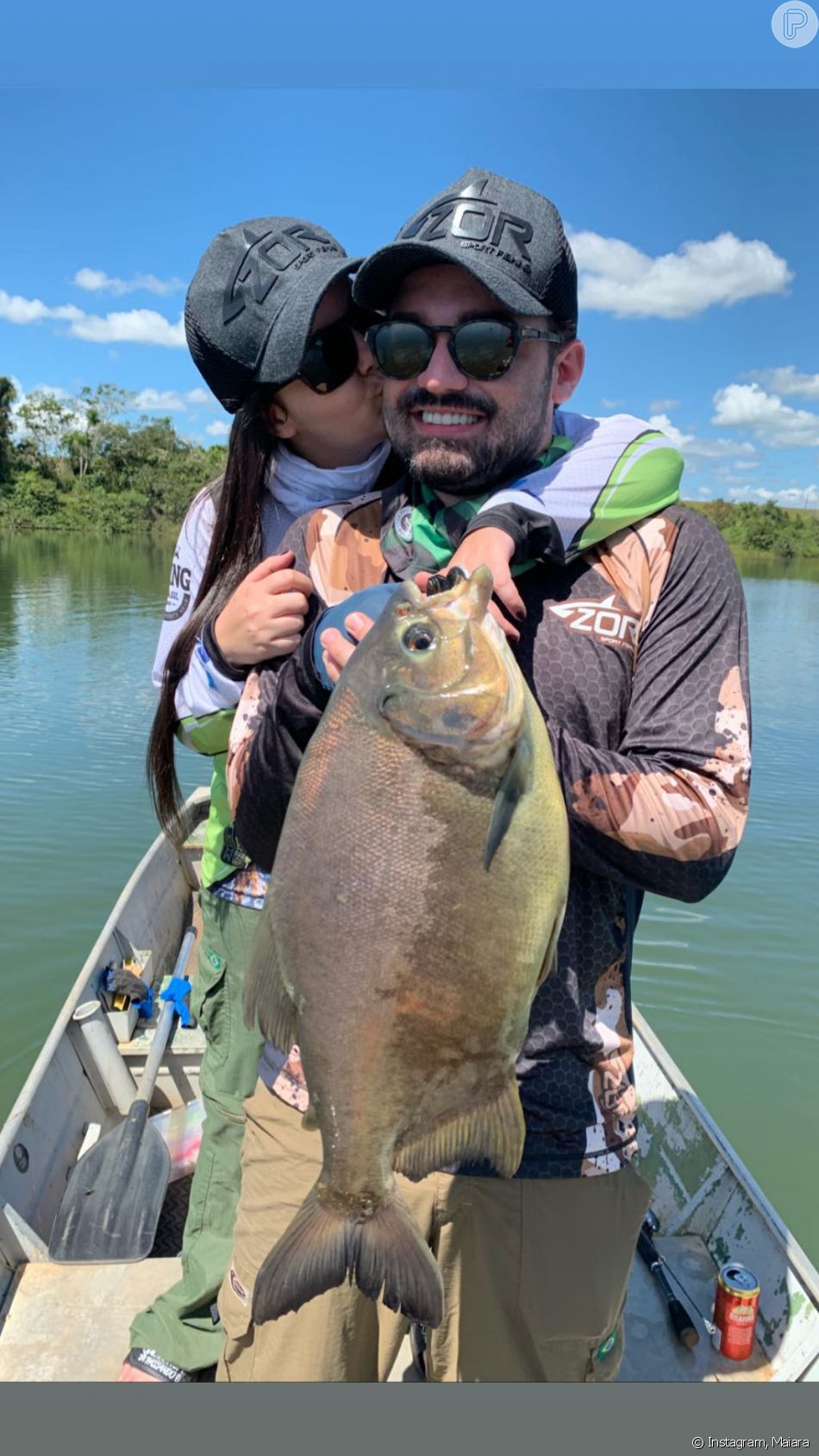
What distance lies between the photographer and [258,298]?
2816 millimetres

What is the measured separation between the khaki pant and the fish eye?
1.34m

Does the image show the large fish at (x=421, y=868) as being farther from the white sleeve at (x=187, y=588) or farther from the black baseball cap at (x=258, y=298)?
the black baseball cap at (x=258, y=298)

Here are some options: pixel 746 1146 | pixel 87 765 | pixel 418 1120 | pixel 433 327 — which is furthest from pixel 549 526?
pixel 87 765

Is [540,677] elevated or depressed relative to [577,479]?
depressed

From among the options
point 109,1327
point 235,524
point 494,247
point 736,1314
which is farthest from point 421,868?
point 109,1327

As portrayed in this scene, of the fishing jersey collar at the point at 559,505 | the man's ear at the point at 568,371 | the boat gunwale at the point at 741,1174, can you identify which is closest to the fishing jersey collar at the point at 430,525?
the fishing jersey collar at the point at 559,505

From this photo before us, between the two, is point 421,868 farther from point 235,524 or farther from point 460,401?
point 235,524

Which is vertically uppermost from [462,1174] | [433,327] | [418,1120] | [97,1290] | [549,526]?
[433,327]

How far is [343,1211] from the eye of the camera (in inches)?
70.4

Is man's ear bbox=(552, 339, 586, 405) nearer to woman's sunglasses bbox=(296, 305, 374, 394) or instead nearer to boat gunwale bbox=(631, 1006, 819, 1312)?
woman's sunglasses bbox=(296, 305, 374, 394)

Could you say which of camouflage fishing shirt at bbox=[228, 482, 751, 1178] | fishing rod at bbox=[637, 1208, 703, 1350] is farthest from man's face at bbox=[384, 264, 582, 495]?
fishing rod at bbox=[637, 1208, 703, 1350]

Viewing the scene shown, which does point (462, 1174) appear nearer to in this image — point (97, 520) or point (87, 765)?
point (87, 765)

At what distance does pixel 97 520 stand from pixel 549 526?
242 feet

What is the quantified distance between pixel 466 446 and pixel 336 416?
88 centimetres
